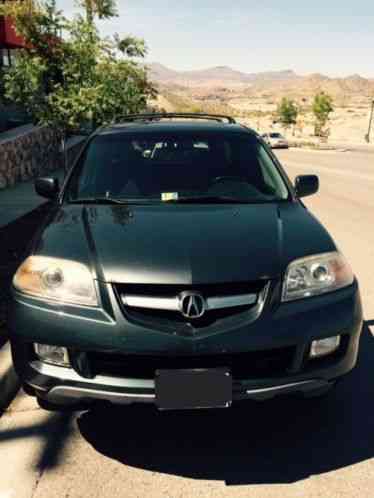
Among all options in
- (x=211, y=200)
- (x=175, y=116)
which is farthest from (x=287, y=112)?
(x=211, y=200)

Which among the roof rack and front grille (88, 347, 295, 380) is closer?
front grille (88, 347, 295, 380)

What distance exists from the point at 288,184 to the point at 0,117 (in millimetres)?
13799

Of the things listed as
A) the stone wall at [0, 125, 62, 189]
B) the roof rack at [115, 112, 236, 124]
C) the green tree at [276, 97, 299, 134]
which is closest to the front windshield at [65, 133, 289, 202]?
the roof rack at [115, 112, 236, 124]

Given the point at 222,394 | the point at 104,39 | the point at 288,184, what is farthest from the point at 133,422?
the point at 104,39

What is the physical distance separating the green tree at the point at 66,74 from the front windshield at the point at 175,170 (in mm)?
7107

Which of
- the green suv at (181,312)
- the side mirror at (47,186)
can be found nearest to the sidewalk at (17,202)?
the side mirror at (47,186)

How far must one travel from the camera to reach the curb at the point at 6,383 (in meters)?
3.51

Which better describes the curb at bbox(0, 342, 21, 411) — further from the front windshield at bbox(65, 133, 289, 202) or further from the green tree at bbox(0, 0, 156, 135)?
the green tree at bbox(0, 0, 156, 135)

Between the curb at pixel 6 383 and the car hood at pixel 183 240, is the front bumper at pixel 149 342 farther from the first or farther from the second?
the curb at pixel 6 383

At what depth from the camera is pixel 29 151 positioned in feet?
48.4

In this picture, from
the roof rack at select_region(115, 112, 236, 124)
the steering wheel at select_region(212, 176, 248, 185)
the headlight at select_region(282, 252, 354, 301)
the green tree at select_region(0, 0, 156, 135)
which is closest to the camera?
the headlight at select_region(282, 252, 354, 301)

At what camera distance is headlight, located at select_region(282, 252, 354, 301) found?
2795mm

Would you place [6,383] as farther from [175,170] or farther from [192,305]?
[175,170]

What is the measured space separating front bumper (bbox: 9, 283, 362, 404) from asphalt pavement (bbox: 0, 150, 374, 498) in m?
0.33
